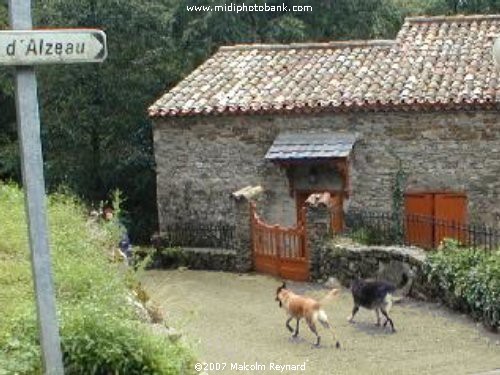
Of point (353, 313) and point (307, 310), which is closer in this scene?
point (307, 310)

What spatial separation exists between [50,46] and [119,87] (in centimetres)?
1565

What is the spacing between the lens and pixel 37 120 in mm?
4508

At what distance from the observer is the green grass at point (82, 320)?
4.95 metres

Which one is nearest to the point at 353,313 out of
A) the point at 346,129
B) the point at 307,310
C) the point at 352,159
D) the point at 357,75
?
the point at 307,310

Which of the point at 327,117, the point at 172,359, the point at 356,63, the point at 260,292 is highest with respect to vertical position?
the point at 356,63

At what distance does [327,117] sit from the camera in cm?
1636

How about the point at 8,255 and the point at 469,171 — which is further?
the point at 469,171

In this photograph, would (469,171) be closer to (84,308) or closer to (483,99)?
(483,99)

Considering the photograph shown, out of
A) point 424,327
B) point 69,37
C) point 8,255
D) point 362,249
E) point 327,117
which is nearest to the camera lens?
point 69,37

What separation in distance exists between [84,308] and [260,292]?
8.37 meters

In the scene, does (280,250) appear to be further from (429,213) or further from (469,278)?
(469,278)

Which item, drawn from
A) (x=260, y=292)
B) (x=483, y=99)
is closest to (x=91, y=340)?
(x=260, y=292)

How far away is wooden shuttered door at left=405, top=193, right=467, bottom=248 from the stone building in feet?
0.09

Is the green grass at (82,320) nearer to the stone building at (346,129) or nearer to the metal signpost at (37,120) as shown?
the metal signpost at (37,120)
